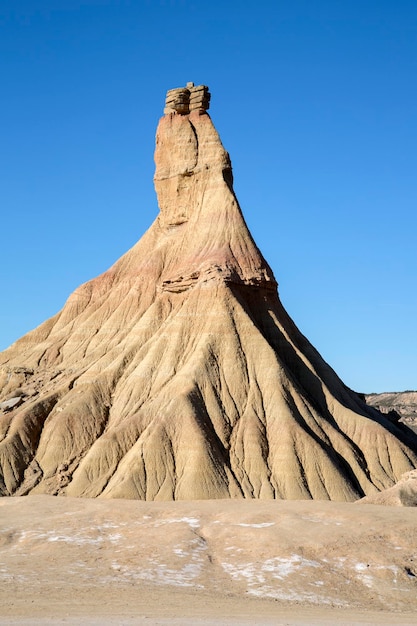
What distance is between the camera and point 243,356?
197 ft

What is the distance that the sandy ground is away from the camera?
23766 millimetres

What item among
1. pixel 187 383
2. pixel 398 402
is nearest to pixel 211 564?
pixel 187 383

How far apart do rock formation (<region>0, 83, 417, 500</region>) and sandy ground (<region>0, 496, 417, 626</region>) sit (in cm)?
1831

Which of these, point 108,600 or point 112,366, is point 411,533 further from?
point 112,366

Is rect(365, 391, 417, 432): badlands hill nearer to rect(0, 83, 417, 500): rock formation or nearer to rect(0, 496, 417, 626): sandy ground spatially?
rect(0, 83, 417, 500): rock formation

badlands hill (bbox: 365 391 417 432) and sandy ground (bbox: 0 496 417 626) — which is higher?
badlands hill (bbox: 365 391 417 432)

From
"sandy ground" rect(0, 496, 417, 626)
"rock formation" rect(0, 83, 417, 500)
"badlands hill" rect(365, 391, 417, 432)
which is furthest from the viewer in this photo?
"badlands hill" rect(365, 391, 417, 432)

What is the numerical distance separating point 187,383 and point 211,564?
96.3 feet

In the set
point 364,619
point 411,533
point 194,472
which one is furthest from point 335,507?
point 194,472

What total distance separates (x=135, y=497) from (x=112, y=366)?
14464 mm

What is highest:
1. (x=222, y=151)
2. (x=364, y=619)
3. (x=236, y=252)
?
(x=222, y=151)

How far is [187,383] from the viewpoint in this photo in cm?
5750

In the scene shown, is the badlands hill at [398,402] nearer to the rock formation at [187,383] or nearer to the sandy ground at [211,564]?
the rock formation at [187,383]

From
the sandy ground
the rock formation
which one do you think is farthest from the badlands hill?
the sandy ground
